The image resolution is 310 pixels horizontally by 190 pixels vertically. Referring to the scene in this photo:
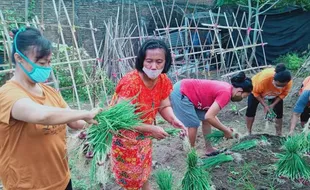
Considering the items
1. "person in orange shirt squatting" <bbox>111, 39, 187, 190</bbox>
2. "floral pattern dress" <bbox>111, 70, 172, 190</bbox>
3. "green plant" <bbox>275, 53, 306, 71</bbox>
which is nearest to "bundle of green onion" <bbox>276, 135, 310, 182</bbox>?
"person in orange shirt squatting" <bbox>111, 39, 187, 190</bbox>

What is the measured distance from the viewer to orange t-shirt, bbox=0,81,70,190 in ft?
5.17

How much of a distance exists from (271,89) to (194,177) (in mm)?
2610

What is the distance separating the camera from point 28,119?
1.49 meters

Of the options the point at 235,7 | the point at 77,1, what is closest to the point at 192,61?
the point at 235,7

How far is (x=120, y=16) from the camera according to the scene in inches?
419

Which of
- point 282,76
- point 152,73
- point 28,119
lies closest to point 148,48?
point 152,73

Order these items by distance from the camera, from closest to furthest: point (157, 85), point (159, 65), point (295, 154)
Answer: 1. point (159, 65)
2. point (157, 85)
3. point (295, 154)

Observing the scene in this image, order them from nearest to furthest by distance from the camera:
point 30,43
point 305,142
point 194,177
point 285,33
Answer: point 30,43 < point 194,177 < point 305,142 < point 285,33

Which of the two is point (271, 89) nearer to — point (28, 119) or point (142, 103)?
point (142, 103)

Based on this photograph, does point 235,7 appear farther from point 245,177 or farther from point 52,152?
point 52,152

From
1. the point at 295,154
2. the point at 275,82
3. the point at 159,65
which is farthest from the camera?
the point at 275,82

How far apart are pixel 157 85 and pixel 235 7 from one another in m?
10.7

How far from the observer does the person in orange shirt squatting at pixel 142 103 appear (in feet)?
7.47

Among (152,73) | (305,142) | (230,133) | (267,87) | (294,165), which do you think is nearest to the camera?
(152,73)
